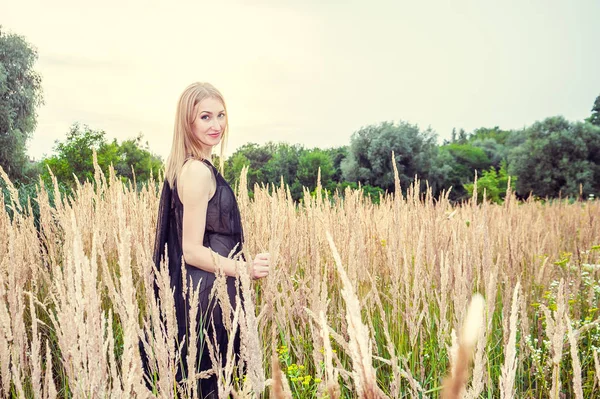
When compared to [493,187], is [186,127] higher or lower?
higher

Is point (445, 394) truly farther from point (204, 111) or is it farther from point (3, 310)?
point (204, 111)

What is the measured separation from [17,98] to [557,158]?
1070 inches

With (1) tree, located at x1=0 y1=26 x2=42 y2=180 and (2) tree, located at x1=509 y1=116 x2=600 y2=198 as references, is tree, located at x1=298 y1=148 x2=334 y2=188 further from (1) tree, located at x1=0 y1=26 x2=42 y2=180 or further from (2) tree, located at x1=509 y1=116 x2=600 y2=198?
(1) tree, located at x1=0 y1=26 x2=42 y2=180

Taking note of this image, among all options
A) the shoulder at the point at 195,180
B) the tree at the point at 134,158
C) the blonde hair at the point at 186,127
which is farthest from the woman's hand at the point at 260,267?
the tree at the point at 134,158

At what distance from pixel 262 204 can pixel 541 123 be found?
85.0ft

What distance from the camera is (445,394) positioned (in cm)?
30

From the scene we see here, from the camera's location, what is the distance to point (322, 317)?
1.67ft

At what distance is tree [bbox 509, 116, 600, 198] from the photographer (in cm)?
2355

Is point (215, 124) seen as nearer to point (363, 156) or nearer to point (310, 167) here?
point (310, 167)

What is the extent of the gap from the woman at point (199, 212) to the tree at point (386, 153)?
20482mm

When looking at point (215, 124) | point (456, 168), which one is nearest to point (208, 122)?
point (215, 124)

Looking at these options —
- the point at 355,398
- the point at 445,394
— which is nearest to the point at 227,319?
the point at 355,398

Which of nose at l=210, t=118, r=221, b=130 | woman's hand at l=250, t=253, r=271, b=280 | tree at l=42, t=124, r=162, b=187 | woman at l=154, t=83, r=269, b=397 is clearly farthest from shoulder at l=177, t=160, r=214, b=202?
tree at l=42, t=124, r=162, b=187

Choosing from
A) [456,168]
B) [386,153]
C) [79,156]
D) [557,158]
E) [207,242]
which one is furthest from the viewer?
[456,168]
